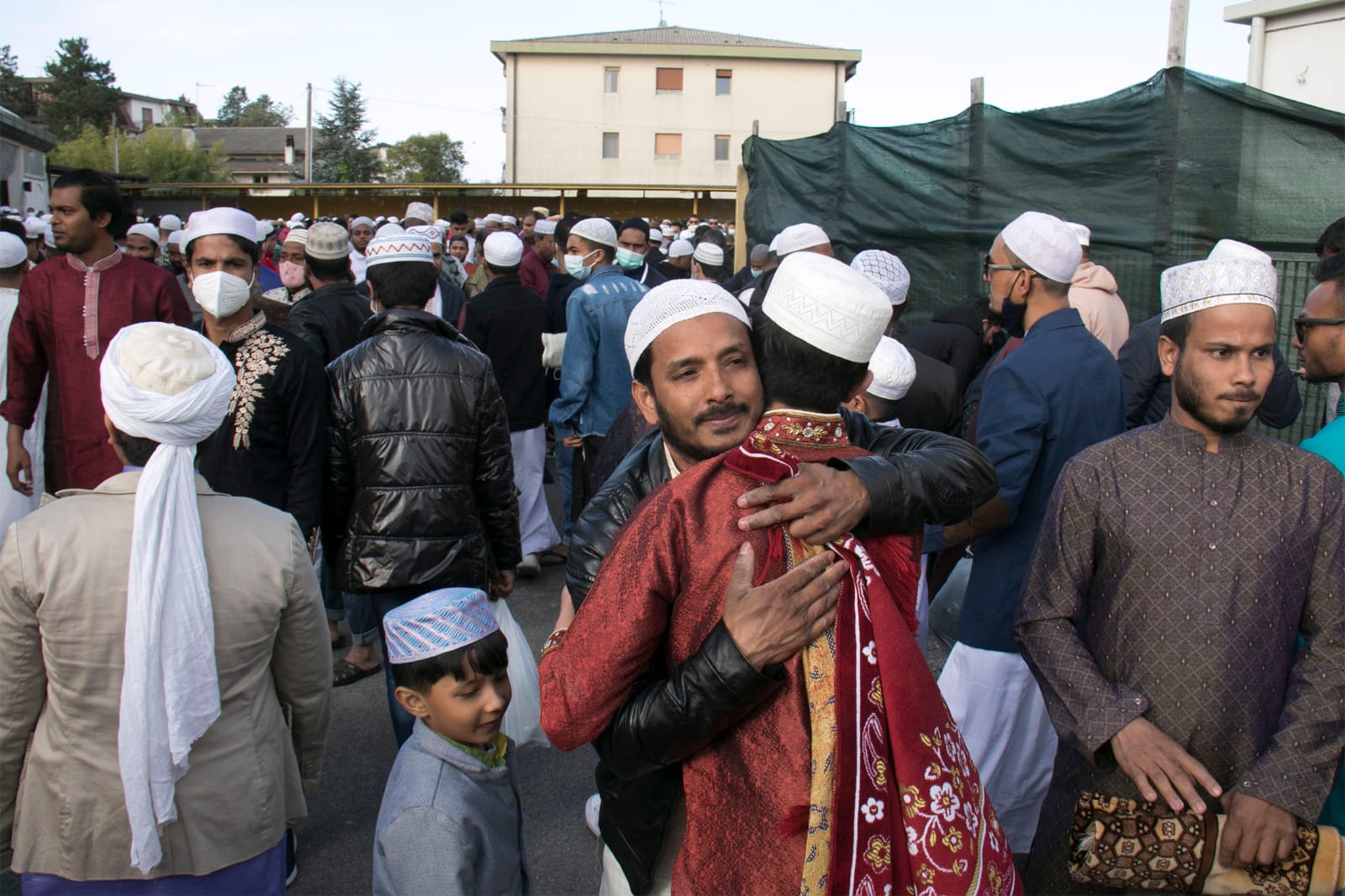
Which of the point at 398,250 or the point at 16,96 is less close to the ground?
the point at 16,96

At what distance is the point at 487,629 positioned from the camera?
2799 millimetres

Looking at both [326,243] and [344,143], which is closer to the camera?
[326,243]

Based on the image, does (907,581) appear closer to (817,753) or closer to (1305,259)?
(817,753)

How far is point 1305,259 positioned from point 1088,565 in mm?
4428

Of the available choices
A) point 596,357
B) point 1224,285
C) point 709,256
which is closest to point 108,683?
point 1224,285

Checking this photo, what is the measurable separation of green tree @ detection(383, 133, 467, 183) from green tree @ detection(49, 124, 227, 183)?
11760 millimetres

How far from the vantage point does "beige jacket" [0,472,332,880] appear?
7.66 feet

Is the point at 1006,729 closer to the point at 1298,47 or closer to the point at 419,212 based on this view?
the point at 1298,47

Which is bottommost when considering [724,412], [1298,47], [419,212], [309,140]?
[724,412]

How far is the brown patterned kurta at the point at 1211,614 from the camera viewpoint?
238 centimetres

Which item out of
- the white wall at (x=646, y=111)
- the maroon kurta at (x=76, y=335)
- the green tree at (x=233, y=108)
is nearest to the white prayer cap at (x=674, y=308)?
the maroon kurta at (x=76, y=335)

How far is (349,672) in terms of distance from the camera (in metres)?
5.23

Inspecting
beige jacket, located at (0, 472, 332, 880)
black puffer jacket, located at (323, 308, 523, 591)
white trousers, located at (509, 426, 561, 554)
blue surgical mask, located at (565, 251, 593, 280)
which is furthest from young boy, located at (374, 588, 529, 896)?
blue surgical mask, located at (565, 251, 593, 280)

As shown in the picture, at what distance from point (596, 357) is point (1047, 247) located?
3337 millimetres
